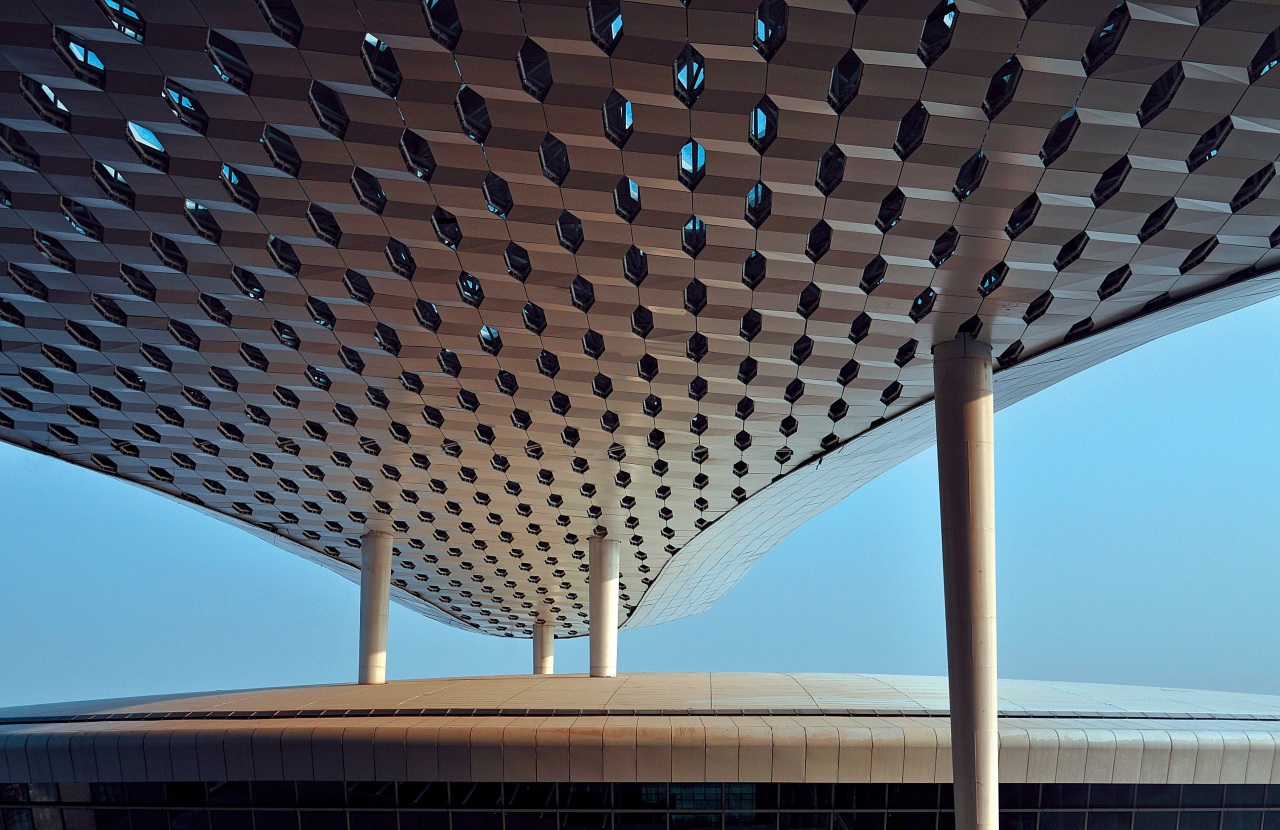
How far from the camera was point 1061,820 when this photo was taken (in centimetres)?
2408

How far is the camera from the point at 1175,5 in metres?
13.5

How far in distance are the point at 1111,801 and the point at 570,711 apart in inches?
589

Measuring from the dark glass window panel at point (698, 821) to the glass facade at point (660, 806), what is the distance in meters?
0.03

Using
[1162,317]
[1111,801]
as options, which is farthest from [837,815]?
[1162,317]

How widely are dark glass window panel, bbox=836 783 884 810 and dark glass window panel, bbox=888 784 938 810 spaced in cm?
30

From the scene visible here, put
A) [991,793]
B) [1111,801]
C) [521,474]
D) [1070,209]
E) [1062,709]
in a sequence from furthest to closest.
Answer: [521,474], [1062,709], [1111,801], [991,793], [1070,209]

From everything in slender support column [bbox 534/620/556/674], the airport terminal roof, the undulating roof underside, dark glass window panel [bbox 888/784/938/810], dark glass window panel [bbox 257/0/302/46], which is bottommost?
dark glass window panel [bbox 888/784/938/810]

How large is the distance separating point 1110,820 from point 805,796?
8262 mm

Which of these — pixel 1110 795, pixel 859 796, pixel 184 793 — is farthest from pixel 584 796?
pixel 1110 795

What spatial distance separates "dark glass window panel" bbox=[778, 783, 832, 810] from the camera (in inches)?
958

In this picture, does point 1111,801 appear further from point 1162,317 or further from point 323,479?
point 323,479

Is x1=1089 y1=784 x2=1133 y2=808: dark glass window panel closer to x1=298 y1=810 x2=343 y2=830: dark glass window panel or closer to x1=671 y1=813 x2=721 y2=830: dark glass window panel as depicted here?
x1=671 y1=813 x2=721 y2=830: dark glass window panel

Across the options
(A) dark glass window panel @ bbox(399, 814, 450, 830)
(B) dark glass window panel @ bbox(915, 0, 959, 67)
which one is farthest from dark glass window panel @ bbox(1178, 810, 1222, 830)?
(B) dark glass window panel @ bbox(915, 0, 959, 67)

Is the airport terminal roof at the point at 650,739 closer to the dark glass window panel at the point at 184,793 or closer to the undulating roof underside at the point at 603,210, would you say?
the dark glass window panel at the point at 184,793
